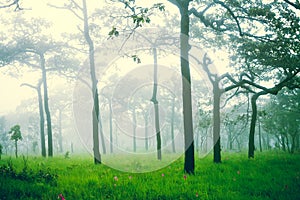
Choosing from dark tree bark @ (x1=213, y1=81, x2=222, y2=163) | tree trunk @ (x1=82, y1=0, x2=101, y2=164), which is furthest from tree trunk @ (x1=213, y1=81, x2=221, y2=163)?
tree trunk @ (x1=82, y1=0, x2=101, y2=164)

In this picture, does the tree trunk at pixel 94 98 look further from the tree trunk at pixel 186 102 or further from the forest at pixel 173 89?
the tree trunk at pixel 186 102

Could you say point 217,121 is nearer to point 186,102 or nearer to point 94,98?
point 186,102

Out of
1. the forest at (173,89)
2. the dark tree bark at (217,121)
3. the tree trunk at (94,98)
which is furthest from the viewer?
the tree trunk at (94,98)

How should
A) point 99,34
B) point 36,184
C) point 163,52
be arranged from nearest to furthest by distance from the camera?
point 36,184 → point 99,34 → point 163,52

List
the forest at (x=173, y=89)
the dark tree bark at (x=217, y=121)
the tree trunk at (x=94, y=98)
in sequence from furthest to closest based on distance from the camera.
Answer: the tree trunk at (x=94, y=98) → the dark tree bark at (x=217, y=121) → the forest at (x=173, y=89)

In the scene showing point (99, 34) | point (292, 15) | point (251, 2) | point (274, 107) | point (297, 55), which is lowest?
point (274, 107)

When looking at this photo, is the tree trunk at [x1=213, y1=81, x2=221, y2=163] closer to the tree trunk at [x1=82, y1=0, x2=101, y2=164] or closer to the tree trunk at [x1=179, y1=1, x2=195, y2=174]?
the tree trunk at [x1=179, y1=1, x2=195, y2=174]

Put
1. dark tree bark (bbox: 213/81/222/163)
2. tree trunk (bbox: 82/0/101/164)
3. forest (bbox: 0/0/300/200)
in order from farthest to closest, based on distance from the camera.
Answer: tree trunk (bbox: 82/0/101/164) < dark tree bark (bbox: 213/81/222/163) < forest (bbox: 0/0/300/200)

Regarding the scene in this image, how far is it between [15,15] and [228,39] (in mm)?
19457

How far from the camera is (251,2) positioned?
11.9m

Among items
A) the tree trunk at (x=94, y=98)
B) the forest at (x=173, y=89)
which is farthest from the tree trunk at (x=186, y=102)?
the tree trunk at (x=94, y=98)

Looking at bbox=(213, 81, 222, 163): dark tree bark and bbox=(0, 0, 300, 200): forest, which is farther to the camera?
bbox=(213, 81, 222, 163): dark tree bark

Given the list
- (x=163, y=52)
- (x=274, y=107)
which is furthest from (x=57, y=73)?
(x=274, y=107)

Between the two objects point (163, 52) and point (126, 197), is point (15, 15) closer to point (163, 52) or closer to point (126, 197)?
point (163, 52)
